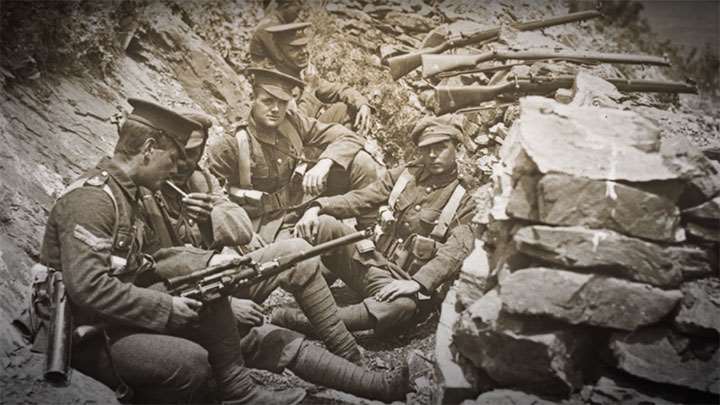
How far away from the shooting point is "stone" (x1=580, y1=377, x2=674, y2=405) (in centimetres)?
302

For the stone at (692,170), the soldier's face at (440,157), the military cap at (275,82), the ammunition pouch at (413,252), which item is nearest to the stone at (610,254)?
the stone at (692,170)

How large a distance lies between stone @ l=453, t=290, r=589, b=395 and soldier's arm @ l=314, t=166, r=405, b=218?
112 cm

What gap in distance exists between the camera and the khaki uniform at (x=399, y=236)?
12.0 feet

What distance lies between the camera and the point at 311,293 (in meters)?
3.62

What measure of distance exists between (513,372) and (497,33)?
2705 mm

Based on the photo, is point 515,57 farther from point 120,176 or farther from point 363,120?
point 120,176

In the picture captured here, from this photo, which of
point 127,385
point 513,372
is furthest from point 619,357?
point 127,385

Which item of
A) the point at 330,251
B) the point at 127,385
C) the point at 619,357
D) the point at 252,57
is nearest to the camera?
the point at 619,357

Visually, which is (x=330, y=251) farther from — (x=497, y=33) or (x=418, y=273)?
(x=497, y=33)

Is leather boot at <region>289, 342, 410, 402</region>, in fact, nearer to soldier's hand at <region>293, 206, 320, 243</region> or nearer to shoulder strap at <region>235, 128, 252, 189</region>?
soldier's hand at <region>293, 206, 320, 243</region>

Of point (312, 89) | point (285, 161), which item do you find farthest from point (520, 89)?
point (285, 161)

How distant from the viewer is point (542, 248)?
Result: 3.01 meters

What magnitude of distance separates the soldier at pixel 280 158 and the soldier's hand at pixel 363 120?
0.08 meters

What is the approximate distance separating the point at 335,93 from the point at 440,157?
1037 millimetres
